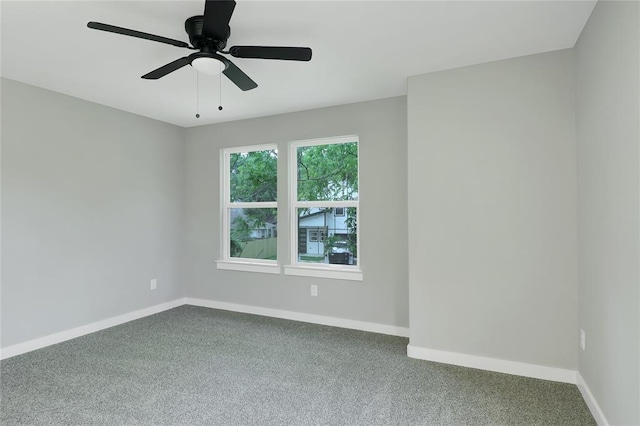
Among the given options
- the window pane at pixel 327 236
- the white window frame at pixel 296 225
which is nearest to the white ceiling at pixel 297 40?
the white window frame at pixel 296 225

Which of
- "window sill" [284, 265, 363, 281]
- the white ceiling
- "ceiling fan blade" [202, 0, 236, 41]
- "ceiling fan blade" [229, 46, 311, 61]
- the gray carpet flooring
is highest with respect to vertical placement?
the white ceiling

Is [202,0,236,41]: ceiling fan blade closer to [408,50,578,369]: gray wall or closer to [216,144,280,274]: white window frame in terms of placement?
[408,50,578,369]: gray wall

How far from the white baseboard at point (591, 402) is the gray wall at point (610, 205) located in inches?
1.7

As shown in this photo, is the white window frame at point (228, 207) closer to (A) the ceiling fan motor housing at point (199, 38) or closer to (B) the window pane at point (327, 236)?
(B) the window pane at point (327, 236)

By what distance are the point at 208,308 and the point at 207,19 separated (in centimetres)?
363

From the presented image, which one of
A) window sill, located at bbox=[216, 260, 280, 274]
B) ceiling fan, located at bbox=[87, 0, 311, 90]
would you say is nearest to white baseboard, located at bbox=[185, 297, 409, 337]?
window sill, located at bbox=[216, 260, 280, 274]

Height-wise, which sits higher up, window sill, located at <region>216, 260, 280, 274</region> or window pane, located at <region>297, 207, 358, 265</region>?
window pane, located at <region>297, 207, 358, 265</region>

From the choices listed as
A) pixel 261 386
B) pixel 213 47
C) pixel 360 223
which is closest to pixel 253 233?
pixel 360 223

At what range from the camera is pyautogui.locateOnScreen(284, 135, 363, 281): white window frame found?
3.79 metres

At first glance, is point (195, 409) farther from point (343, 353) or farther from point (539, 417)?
point (539, 417)

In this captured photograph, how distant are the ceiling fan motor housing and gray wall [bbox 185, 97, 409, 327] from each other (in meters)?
1.96

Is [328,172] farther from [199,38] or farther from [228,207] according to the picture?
[199,38]

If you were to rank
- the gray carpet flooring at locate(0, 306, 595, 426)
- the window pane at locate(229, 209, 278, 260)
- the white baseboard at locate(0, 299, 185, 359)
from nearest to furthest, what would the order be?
the gray carpet flooring at locate(0, 306, 595, 426)
the white baseboard at locate(0, 299, 185, 359)
the window pane at locate(229, 209, 278, 260)

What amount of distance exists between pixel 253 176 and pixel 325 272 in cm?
154
